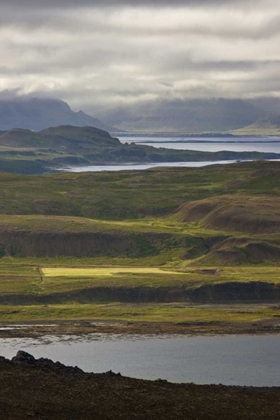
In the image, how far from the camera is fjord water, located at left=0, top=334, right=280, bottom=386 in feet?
276

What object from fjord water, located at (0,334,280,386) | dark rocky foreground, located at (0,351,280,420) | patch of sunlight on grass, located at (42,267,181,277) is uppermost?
dark rocky foreground, located at (0,351,280,420)

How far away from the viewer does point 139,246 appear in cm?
17438

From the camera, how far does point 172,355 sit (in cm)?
9488

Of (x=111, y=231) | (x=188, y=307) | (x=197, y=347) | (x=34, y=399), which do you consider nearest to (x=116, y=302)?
(x=188, y=307)

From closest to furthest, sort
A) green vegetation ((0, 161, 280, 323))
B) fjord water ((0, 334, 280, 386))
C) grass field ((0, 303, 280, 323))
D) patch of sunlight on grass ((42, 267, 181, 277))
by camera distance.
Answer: fjord water ((0, 334, 280, 386)) → grass field ((0, 303, 280, 323)) → green vegetation ((0, 161, 280, 323)) → patch of sunlight on grass ((42, 267, 181, 277))

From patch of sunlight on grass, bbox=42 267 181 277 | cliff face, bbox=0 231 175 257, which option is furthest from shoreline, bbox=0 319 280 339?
cliff face, bbox=0 231 175 257

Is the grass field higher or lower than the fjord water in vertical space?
lower

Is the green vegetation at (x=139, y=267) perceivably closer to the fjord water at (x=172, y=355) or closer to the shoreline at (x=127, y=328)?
the shoreline at (x=127, y=328)

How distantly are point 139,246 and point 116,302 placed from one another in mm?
42454

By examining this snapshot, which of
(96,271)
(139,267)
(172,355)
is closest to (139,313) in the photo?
(172,355)

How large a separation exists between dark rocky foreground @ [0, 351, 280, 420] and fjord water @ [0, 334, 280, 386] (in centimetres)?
1984

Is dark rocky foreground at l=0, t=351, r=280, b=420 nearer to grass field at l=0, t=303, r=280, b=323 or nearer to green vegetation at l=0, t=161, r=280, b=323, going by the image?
grass field at l=0, t=303, r=280, b=323

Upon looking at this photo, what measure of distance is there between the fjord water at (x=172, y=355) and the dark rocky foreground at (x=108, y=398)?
65.1 feet

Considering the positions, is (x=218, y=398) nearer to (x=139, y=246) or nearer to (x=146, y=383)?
(x=146, y=383)
